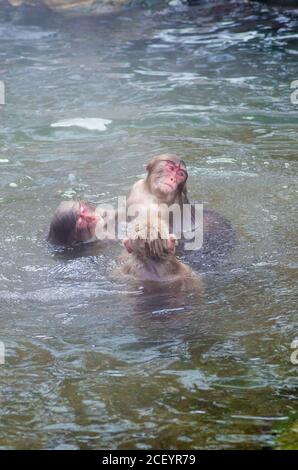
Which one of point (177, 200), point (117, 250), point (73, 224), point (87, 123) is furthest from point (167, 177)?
point (87, 123)

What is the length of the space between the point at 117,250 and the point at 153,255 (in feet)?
3.42

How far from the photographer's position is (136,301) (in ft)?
19.7

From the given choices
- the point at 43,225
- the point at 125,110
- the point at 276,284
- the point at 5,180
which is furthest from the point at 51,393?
the point at 125,110

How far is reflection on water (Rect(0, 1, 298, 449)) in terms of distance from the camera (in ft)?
14.3

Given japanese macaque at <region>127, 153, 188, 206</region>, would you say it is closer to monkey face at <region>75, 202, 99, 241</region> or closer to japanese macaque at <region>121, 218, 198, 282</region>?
monkey face at <region>75, 202, 99, 241</region>

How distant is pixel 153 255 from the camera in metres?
6.24

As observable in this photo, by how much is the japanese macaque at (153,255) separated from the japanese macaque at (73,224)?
91 cm

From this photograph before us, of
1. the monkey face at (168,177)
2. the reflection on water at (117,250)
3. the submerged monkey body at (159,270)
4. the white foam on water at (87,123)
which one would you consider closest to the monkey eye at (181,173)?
the monkey face at (168,177)

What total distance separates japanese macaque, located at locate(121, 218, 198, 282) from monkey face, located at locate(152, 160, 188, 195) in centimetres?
93

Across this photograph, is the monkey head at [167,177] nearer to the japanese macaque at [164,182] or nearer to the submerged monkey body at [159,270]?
the japanese macaque at [164,182]

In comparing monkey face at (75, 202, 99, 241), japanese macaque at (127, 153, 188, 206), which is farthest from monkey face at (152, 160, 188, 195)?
monkey face at (75, 202, 99, 241)

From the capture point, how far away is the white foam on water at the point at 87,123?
10430 millimetres
